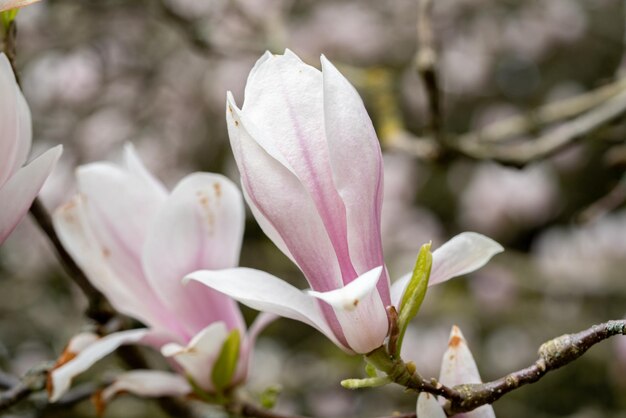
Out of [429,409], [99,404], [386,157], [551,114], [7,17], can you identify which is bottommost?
[386,157]

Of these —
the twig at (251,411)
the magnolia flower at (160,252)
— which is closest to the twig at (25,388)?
the magnolia flower at (160,252)

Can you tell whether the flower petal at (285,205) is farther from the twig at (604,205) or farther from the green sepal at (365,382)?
the twig at (604,205)

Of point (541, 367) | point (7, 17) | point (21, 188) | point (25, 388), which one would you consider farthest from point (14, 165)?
point (541, 367)

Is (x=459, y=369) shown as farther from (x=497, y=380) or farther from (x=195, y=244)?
(x=195, y=244)

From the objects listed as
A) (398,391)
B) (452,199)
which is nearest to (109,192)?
(398,391)

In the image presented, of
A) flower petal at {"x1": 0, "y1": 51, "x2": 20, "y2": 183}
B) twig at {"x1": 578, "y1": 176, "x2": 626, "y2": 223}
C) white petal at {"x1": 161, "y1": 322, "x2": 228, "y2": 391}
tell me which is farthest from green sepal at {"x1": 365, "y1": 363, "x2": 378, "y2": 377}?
twig at {"x1": 578, "y1": 176, "x2": 626, "y2": 223}

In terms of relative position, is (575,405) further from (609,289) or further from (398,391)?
(398,391)

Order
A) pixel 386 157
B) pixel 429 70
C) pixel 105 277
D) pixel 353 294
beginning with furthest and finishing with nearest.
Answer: pixel 386 157, pixel 429 70, pixel 105 277, pixel 353 294
